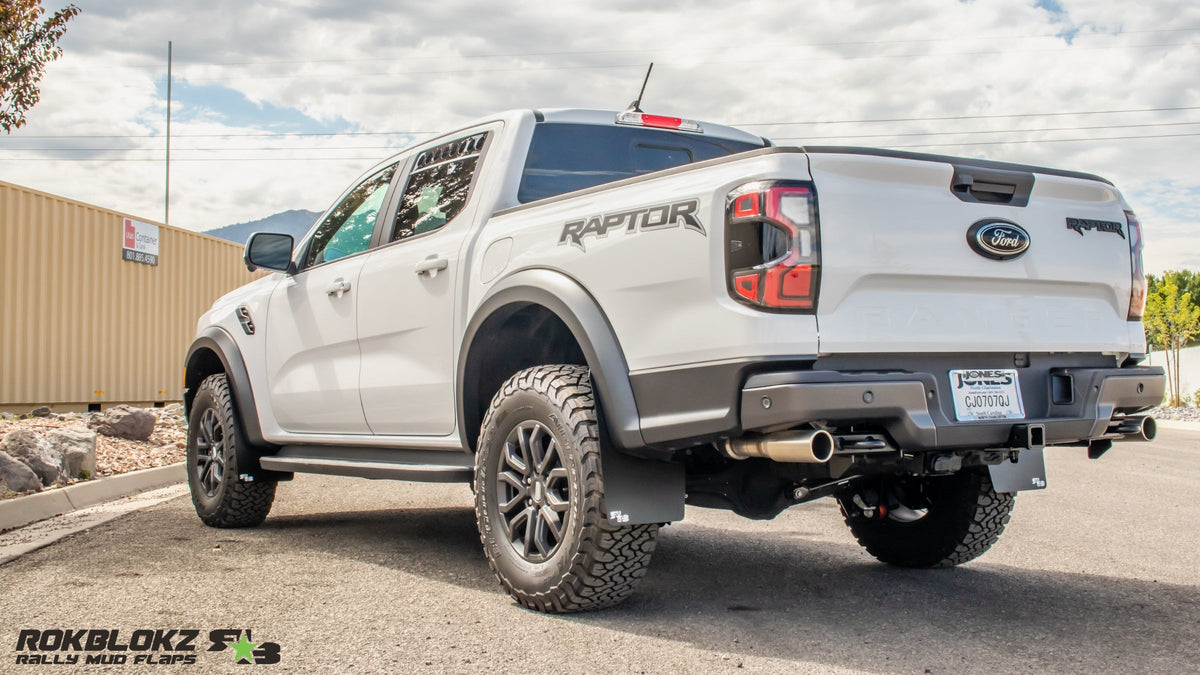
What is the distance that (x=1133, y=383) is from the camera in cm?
391

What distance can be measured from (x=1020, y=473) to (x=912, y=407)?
1038mm

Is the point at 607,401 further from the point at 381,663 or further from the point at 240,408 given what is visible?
the point at 240,408

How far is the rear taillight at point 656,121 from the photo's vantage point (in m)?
5.30

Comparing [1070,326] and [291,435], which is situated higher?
[1070,326]

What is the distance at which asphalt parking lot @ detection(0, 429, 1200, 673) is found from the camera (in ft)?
11.3

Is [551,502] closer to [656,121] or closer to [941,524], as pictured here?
[941,524]

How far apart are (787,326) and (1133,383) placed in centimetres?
149

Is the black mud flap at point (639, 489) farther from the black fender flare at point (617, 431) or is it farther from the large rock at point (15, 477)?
the large rock at point (15, 477)

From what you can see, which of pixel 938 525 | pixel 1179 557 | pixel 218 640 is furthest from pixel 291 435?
pixel 1179 557

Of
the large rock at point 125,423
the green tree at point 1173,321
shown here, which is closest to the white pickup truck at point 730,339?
the large rock at point 125,423

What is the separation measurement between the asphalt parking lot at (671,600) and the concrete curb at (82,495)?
643 mm

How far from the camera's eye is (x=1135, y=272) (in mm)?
4129

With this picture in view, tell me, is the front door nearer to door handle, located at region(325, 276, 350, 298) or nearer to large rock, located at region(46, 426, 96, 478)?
door handle, located at region(325, 276, 350, 298)

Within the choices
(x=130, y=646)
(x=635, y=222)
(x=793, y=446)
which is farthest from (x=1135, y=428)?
(x=130, y=646)
